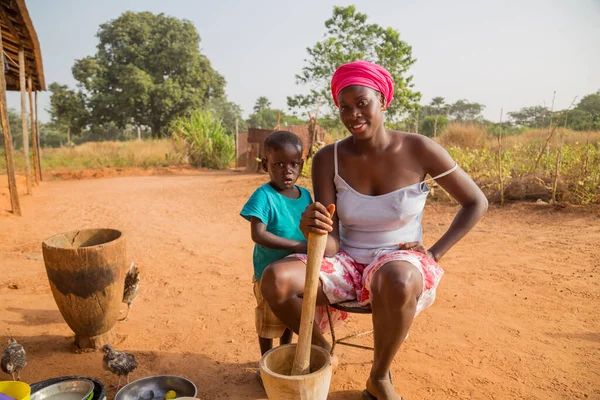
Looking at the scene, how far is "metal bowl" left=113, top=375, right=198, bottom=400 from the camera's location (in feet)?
6.82

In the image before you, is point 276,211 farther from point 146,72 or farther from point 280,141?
point 146,72

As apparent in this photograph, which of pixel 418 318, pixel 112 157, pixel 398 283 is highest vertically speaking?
pixel 398 283

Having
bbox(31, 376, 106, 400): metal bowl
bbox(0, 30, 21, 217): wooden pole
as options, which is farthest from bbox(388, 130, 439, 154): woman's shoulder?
bbox(0, 30, 21, 217): wooden pole

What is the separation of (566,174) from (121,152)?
15.4 meters

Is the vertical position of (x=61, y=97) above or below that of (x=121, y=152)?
above

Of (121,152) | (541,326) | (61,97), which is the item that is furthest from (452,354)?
(61,97)

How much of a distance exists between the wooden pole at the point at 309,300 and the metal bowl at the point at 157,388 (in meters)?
0.68

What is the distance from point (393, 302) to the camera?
1.79 meters

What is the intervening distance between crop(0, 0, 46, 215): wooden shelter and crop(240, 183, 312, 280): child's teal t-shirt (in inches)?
214

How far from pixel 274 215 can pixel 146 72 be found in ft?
80.0

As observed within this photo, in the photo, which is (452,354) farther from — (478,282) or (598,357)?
(478,282)

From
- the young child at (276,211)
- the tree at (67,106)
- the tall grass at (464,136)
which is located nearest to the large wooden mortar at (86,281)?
the young child at (276,211)

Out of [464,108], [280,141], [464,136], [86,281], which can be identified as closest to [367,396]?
[280,141]

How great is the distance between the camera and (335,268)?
2.11 meters
